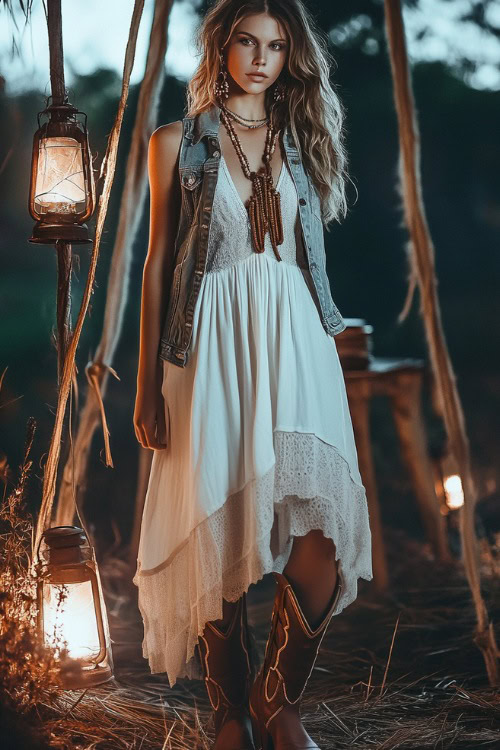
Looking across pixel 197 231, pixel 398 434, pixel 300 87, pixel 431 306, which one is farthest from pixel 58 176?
pixel 398 434

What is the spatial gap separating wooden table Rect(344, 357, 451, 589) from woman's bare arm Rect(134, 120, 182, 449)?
1.46 meters

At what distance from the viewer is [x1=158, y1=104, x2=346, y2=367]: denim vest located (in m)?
2.36

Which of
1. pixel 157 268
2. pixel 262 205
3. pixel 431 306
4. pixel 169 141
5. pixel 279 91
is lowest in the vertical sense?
pixel 431 306

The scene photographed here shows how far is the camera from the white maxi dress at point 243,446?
2.28 m

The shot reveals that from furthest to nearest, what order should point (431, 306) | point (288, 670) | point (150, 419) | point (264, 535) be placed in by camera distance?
1. point (431, 306)
2. point (150, 419)
3. point (288, 670)
4. point (264, 535)

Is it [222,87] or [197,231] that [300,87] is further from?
[197,231]

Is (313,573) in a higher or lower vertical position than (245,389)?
lower

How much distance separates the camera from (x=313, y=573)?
2.34 meters

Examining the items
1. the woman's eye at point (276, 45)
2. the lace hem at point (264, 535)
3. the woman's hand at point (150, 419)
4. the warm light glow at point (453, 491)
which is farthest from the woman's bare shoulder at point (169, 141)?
the warm light glow at point (453, 491)

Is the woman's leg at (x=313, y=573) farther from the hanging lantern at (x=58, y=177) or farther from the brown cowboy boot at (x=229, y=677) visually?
the hanging lantern at (x=58, y=177)

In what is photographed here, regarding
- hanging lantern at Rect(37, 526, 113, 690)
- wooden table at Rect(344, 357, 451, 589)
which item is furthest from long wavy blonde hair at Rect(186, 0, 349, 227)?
wooden table at Rect(344, 357, 451, 589)

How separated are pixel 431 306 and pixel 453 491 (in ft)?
5.63

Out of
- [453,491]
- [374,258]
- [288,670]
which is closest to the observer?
[288,670]

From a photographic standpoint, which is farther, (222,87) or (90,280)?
(90,280)
